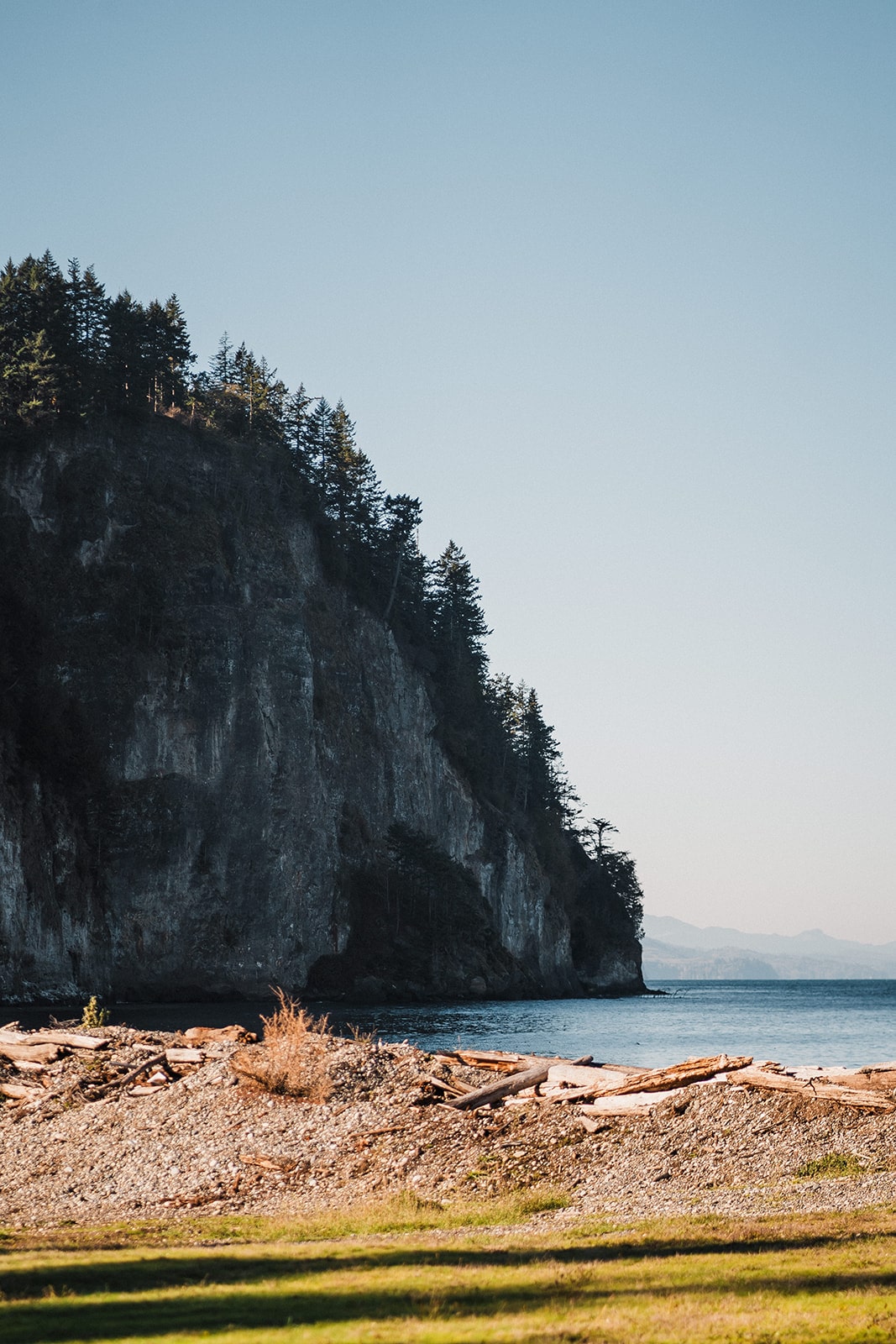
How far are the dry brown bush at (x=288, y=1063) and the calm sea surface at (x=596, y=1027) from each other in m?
19.5

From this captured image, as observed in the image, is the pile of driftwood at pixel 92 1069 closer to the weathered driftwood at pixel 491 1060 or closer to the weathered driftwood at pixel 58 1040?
the weathered driftwood at pixel 58 1040

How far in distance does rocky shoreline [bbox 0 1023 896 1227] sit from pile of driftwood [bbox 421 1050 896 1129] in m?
0.09

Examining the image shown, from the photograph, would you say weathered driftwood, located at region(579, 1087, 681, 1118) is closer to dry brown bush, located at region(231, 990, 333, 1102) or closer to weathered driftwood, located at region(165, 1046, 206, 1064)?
dry brown bush, located at region(231, 990, 333, 1102)

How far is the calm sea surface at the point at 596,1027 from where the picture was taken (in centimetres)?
4731

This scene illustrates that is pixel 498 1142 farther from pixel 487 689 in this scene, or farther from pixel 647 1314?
pixel 487 689

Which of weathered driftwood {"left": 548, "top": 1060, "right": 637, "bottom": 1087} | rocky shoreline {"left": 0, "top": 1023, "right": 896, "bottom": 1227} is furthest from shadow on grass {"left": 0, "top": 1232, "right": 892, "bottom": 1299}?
weathered driftwood {"left": 548, "top": 1060, "right": 637, "bottom": 1087}

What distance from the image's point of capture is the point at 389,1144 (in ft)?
62.3

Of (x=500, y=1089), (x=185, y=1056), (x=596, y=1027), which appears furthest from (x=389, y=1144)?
(x=596, y=1027)

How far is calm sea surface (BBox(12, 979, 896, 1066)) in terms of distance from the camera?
155 ft

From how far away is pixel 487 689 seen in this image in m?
116

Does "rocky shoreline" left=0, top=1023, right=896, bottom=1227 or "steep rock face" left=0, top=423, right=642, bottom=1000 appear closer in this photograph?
"rocky shoreline" left=0, top=1023, right=896, bottom=1227

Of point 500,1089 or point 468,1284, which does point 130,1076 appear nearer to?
point 500,1089

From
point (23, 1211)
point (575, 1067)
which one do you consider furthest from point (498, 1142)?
point (23, 1211)

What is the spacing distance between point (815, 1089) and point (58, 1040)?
1699 centimetres
